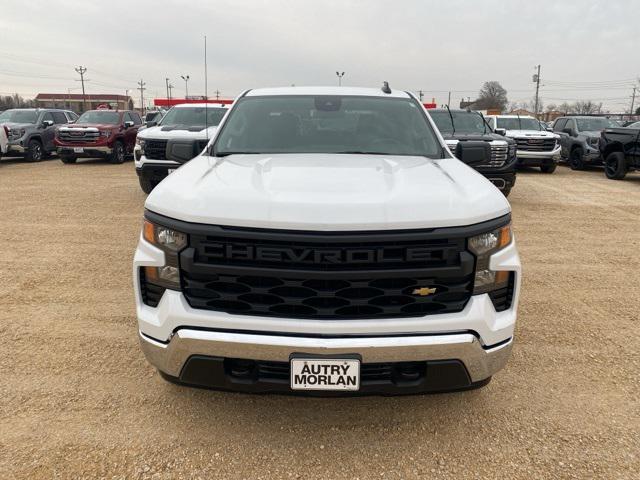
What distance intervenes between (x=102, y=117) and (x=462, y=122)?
11638 mm

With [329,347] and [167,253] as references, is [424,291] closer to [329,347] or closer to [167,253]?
[329,347]

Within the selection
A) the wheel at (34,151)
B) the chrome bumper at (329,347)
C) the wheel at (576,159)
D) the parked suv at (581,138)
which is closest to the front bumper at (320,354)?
the chrome bumper at (329,347)

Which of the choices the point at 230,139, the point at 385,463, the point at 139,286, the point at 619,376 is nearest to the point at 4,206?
the point at 230,139

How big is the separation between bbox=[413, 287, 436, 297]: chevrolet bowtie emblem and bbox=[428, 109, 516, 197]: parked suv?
644 centimetres

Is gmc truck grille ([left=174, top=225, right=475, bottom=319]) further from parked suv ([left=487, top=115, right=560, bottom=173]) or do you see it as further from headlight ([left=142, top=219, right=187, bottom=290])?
parked suv ([left=487, top=115, right=560, bottom=173])

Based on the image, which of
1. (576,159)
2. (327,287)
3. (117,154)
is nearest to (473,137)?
(327,287)

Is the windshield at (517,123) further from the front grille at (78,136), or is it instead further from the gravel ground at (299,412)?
the front grille at (78,136)

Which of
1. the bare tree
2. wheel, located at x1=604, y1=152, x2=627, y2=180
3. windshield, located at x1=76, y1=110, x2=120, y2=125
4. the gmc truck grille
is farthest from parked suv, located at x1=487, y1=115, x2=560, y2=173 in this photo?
the bare tree

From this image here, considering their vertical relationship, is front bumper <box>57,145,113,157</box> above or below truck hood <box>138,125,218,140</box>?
below

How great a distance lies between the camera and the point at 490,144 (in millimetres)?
8570

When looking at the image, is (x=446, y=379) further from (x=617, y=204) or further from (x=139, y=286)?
(x=617, y=204)

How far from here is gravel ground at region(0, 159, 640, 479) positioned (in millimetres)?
2420

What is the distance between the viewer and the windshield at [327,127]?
11.6ft

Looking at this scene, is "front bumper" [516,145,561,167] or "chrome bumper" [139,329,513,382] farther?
"front bumper" [516,145,561,167]
